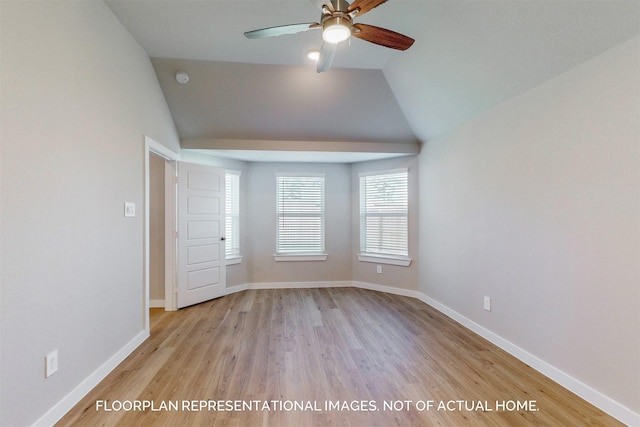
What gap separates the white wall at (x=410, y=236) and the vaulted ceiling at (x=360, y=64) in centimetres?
38

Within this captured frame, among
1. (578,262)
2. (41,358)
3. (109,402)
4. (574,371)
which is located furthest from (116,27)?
(574,371)

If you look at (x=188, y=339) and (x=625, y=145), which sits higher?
(x=625, y=145)

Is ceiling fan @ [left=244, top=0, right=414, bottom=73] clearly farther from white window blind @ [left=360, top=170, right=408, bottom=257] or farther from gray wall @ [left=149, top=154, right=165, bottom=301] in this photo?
gray wall @ [left=149, top=154, right=165, bottom=301]

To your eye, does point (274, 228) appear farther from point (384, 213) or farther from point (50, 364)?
point (50, 364)

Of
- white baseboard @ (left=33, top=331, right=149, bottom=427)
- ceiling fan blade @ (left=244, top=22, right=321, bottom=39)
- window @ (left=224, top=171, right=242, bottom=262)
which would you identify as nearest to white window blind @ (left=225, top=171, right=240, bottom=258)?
window @ (left=224, top=171, right=242, bottom=262)

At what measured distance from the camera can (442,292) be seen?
358 centimetres

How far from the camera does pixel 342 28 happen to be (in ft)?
5.52

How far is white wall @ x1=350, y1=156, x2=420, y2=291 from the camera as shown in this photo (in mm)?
4194

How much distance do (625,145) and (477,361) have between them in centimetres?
189

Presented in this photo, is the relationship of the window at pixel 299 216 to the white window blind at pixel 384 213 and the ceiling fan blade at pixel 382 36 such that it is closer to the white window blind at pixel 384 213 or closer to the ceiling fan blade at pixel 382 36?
the white window blind at pixel 384 213

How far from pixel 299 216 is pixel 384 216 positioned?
1.46 metres

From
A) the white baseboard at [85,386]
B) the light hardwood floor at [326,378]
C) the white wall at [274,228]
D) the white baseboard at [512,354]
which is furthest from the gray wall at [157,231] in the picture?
the white wall at [274,228]

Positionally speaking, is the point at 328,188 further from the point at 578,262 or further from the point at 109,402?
the point at 109,402

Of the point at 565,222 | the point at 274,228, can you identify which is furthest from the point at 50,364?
the point at 565,222
